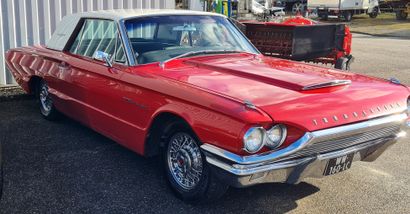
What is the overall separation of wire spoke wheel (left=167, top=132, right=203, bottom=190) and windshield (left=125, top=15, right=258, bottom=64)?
100cm

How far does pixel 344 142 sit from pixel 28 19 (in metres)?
6.74

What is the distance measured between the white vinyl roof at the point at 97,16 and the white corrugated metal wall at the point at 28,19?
2544mm

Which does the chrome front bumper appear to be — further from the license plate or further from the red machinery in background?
the red machinery in background

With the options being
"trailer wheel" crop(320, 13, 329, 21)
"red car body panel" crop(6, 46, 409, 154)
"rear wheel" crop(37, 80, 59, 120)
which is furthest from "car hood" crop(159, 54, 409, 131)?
"trailer wheel" crop(320, 13, 329, 21)

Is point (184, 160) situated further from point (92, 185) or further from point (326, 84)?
point (326, 84)

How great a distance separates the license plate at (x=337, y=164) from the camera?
11.3 ft

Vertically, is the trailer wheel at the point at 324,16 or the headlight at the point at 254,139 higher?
the trailer wheel at the point at 324,16

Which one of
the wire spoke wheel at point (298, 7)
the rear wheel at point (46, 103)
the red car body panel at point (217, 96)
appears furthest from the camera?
the wire spoke wheel at point (298, 7)

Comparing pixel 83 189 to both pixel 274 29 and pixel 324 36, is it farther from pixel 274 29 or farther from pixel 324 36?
pixel 324 36

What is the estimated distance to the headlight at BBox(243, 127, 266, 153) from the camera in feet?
10.3

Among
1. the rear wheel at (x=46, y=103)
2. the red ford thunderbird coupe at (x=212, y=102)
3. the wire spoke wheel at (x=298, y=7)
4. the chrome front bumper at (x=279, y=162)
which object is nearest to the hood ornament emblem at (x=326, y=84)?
the red ford thunderbird coupe at (x=212, y=102)

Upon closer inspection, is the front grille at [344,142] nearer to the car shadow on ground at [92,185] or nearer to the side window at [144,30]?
the car shadow on ground at [92,185]

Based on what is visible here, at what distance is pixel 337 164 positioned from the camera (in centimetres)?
349

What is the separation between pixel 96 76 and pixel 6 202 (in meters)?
1.55
